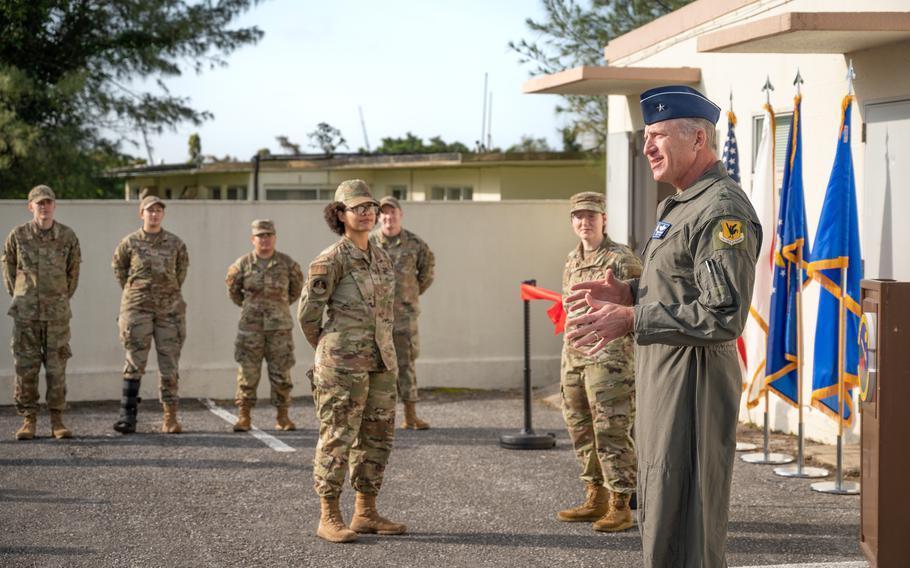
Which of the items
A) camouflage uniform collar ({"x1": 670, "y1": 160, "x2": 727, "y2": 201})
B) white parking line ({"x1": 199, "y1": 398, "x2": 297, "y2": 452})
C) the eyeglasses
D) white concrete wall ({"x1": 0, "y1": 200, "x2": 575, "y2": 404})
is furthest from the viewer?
white concrete wall ({"x1": 0, "y1": 200, "x2": 575, "y2": 404})

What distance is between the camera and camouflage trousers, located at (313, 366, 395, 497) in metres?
6.96

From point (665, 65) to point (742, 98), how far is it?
1.88 meters

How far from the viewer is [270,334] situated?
11.2 meters

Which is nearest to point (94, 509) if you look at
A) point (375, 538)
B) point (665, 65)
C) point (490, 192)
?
point (375, 538)

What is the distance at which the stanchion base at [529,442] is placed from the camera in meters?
10.1

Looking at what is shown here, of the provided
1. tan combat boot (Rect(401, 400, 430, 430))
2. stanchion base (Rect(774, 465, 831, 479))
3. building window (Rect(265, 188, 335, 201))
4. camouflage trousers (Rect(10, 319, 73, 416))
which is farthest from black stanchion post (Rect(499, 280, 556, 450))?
building window (Rect(265, 188, 335, 201))

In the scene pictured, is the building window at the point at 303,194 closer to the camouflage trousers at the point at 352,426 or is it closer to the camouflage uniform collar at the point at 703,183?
the camouflage trousers at the point at 352,426

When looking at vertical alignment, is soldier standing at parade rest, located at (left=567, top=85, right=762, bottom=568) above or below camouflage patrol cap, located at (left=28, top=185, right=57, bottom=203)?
below

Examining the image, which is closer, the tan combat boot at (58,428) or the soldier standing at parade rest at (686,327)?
the soldier standing at parade rest at (686,327)

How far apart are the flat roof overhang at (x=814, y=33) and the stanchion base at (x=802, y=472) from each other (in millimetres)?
3146

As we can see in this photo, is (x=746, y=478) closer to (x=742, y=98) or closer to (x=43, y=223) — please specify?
(x=742, y=98)

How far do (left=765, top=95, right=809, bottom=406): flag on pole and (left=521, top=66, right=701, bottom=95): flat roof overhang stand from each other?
307 centimetres

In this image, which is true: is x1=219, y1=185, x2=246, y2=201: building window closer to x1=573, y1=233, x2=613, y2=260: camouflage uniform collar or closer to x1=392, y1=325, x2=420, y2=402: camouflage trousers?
x1=392, y1=325, x2=420, y2=402: camouflage trousers

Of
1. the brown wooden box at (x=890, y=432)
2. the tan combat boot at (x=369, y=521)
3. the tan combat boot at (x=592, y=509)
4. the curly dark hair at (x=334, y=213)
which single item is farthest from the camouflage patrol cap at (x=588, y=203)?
the tan combat boot at (x=369, y=521)
